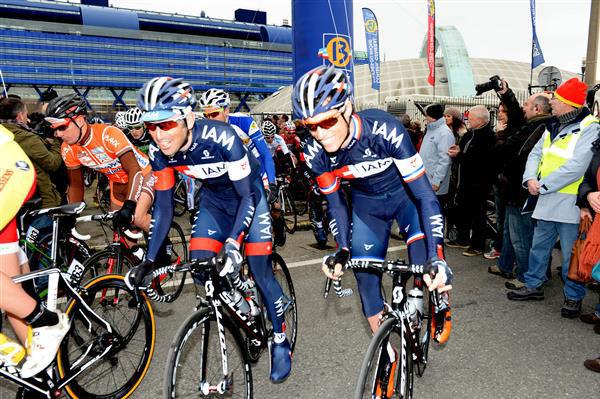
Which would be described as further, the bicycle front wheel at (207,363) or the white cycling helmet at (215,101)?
the white cycling helmet at (215,101)

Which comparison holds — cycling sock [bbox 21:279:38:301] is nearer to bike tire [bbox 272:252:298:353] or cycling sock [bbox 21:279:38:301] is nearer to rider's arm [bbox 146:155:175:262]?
rider's arm [bbox 146:155:175:262]

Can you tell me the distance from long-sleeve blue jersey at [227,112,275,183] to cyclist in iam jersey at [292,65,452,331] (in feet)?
7.81

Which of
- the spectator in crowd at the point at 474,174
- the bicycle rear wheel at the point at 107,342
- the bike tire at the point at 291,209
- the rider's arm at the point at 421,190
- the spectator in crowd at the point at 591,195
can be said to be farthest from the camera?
the bike tire at the point at 291,209

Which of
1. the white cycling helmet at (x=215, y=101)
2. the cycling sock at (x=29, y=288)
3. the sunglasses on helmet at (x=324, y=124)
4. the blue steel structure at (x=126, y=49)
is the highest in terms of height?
the blue steel structure at (x=126, y=49)

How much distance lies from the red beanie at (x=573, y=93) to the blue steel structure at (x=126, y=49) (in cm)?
A: 9626

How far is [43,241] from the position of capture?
438cm

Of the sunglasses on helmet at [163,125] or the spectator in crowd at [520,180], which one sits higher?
the sunglasses on helmet at [163,125]

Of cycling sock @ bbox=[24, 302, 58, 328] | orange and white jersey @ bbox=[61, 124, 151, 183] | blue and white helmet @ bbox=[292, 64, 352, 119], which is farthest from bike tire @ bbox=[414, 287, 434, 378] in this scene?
orange and white jersey @ bbox=[61, 124, 151, 183]

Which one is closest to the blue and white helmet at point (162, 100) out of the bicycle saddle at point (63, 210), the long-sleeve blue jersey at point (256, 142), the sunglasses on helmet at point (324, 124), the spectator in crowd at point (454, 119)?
the sunglasses on helmet at point (324, 124)

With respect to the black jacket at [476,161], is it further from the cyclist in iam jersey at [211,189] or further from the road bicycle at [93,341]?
the road bicycle at [93,341]

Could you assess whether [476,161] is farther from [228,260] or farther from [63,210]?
[63,210]

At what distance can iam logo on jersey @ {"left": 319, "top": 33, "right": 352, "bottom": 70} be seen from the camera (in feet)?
58.9

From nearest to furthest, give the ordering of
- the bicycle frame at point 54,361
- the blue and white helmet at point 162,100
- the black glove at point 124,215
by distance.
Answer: the bicycle frame at point 54,361, the blue and white helmet at point 162,100, the black glove at point 124,215

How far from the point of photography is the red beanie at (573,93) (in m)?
4.49
